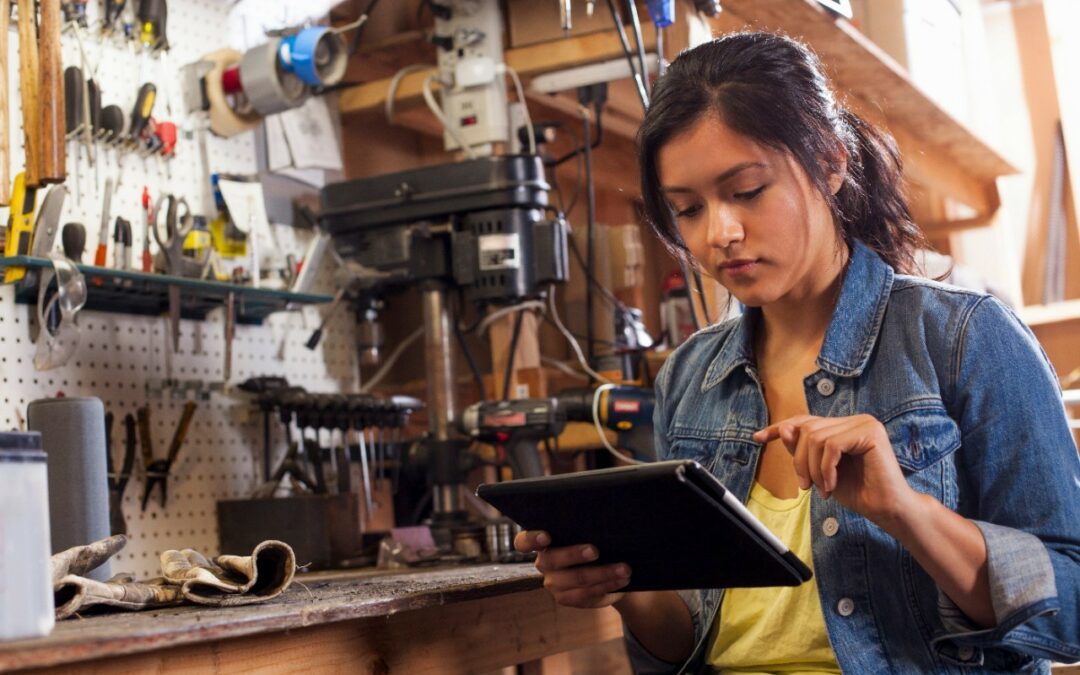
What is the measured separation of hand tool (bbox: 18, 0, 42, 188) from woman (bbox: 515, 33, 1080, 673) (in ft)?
2.63

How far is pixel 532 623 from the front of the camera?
148 cm

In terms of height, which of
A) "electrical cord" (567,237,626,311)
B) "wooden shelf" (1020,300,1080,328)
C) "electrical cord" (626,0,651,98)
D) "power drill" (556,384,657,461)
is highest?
"electrical cord" (626,0,651,98)

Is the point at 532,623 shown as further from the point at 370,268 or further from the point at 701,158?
the point at 370,268

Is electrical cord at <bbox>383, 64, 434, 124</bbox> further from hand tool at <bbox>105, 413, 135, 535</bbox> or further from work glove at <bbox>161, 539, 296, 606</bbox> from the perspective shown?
work glove at <bbox>161, 539, 296, 606</bbox>

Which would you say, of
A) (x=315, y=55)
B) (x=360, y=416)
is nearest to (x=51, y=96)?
(x=315, y=55)

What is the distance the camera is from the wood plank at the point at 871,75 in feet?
7.15

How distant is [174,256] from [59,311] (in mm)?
198

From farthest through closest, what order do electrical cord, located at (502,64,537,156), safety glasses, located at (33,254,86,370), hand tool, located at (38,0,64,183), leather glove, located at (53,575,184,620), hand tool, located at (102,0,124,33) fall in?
electrical cord, located at (502,64,537,156) < hand tool, located at (102,0,124,33) < safety glasses, located at (33,254,86,370) < hand tool, located at (38,0,64,183) < leather glove, located at (53,575,184,620)

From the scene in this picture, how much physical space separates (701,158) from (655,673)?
0.58 meters

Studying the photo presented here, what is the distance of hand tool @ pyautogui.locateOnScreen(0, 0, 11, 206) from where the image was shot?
1.60 meters

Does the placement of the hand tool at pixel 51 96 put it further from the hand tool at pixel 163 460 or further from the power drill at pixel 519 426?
the power drill at pixel 519 426

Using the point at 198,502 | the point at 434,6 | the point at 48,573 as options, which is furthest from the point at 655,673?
the point at 434,6

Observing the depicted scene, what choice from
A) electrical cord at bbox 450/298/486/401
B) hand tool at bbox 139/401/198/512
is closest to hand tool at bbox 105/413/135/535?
hand tool at bbox 139/401/198/512

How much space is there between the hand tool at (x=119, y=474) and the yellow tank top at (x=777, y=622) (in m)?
0.96
